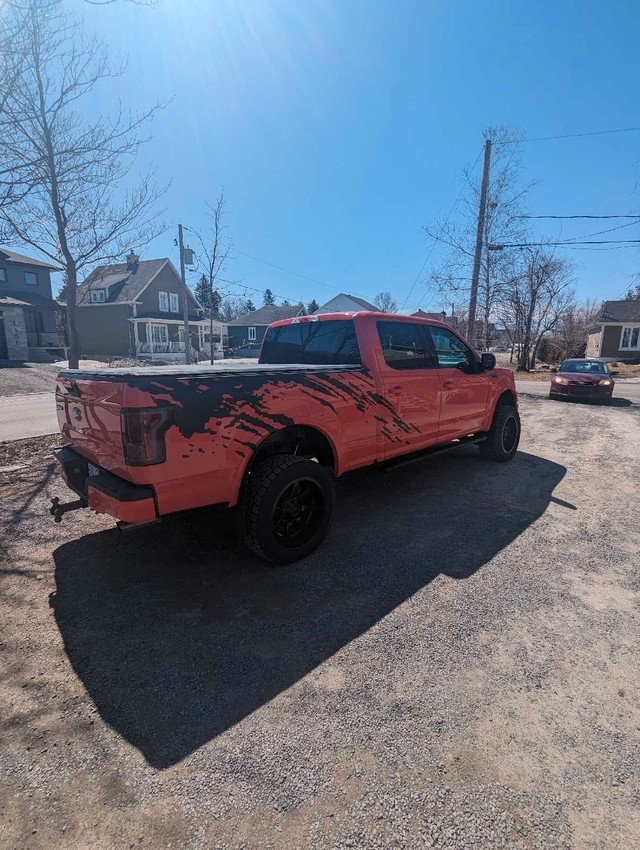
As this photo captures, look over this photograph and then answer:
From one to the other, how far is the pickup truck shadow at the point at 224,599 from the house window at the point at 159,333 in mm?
33258

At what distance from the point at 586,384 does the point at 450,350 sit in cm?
1038

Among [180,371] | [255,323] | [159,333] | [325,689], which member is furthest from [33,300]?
[325,689]

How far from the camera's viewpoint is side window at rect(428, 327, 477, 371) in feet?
16.8

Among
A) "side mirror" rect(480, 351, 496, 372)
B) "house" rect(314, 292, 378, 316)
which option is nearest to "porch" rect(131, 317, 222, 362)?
"house" rect(314, 292, 378, 316)

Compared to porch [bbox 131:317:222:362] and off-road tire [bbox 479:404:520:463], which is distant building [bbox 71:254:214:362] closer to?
porch [bbox 131:317:222:362]

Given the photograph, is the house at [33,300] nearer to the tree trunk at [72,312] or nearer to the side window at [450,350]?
the tree trunk at [72,312]

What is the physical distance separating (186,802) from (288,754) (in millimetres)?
433

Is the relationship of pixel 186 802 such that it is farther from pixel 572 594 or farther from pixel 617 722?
pixel 572 594

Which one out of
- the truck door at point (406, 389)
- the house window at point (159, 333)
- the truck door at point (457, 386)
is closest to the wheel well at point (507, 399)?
the truck door at point (457, 386)

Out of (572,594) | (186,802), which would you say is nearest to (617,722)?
(572,594)

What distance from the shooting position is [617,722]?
6.78ft

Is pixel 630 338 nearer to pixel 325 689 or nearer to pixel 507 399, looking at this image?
pixel 507 399

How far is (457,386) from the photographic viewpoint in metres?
5.25

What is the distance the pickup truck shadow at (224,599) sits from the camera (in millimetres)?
2195
